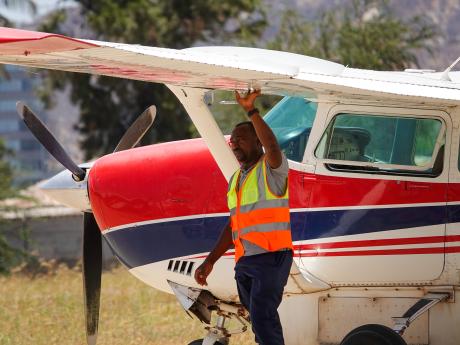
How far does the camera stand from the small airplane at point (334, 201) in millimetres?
8312

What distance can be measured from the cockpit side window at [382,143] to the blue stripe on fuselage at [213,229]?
0.32 metres

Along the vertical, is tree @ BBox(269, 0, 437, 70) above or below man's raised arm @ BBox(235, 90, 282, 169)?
below

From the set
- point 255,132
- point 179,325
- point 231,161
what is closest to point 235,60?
point 255,132

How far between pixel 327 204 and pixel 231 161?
2.50 feet

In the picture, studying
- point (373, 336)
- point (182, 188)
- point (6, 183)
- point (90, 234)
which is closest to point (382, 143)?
point (373, 336)

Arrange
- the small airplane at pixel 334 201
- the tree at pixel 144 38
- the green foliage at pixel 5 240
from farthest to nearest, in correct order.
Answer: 1. the tree at pixel 144 38
2. the green foliage at pixel 5 240
3. the small airplane at pixel 334 201

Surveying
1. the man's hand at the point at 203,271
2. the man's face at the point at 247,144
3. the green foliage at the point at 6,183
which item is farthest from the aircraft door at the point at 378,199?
the green foliage at the point at 6,183

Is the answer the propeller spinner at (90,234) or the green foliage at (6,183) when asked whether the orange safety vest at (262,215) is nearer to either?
the propeller spinner at (90,234)

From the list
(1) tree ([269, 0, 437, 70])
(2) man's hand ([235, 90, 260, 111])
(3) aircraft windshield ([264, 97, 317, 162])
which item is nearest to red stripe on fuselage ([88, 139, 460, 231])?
(3) aircraft windshield ([264, 97, 317, 162])

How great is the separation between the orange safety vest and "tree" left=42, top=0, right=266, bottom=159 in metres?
30.6

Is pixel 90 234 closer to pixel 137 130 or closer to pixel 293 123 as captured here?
pixel 137 130

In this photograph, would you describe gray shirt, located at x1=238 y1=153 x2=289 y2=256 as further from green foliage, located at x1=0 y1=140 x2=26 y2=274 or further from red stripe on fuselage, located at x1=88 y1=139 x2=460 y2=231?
green foliage, located at x1=0 y1=140 x2=26 y2=274

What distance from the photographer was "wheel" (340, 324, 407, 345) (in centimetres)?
821

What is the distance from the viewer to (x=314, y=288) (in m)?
8.62
